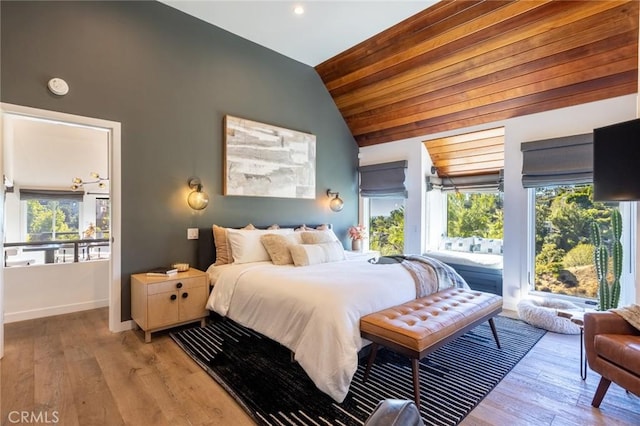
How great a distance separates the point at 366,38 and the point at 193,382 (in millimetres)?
4165

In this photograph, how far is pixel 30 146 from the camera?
5516 millimetres

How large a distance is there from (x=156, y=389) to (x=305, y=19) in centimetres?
390

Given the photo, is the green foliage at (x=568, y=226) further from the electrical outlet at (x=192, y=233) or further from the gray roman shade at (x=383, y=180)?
the electrical outlet at (x=192, y=233)

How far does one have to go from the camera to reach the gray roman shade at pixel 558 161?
331cm

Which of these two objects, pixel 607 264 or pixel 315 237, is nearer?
pixel 607 264

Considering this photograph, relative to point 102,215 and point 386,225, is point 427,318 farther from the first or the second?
point 102,215

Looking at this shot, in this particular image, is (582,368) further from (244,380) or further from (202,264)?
(202,264)

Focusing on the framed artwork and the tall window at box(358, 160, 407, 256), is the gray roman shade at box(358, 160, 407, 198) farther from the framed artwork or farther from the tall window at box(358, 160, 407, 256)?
the framed artwork

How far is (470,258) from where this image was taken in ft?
14.6

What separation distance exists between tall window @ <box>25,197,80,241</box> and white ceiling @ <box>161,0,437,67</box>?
455 cm

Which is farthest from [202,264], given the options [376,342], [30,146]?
[30,146]

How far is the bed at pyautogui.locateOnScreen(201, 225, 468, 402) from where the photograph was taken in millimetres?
1958

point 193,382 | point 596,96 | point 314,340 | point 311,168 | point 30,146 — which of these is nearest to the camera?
point 314,340

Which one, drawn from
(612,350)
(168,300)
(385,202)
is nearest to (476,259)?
(385,202)
